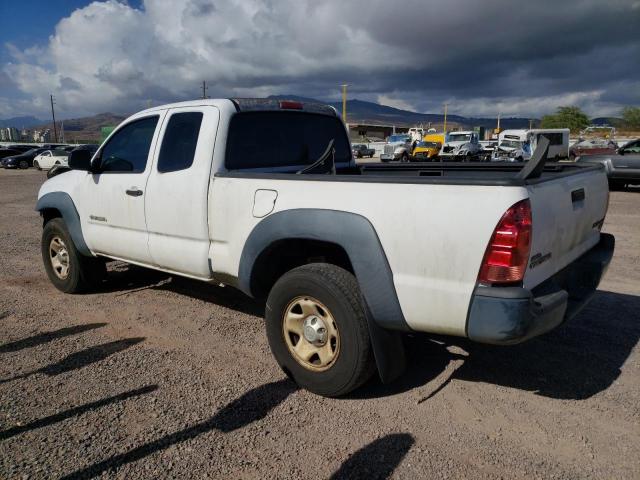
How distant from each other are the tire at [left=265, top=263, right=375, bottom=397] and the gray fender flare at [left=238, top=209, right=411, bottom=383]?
9 centimetres

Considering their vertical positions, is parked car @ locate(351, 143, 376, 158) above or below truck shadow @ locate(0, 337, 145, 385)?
above

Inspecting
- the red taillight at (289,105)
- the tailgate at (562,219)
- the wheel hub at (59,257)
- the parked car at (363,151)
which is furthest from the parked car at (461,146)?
the tailgate at (562,219)

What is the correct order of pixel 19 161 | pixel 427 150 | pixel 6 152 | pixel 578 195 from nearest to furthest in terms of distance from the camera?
pixel 578 195 < pixel 427 150 < pixel 19 161 < pixel 6 152

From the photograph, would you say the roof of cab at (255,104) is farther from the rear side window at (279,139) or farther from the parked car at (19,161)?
the parked car at (19,161)

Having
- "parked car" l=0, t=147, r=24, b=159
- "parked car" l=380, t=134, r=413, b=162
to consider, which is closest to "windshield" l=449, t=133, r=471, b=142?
"parked car" l=380, t=134, r=413, b=162

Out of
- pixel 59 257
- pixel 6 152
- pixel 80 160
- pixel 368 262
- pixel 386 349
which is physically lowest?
pixel 386 349

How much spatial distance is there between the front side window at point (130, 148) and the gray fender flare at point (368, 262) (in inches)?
70.3

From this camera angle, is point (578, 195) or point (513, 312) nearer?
point (513, 312)

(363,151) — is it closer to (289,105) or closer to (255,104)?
(289,105)

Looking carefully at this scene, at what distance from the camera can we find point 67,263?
5.22m

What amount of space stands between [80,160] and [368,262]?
10.3ft

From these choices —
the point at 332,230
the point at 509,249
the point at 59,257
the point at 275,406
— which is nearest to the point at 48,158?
the point at 59,257

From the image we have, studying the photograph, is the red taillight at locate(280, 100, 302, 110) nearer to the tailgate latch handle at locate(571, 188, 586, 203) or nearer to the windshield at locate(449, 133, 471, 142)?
the tailgate latch handle at locate(571, 188, 586, 203)

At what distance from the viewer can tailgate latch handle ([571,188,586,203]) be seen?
296cm
